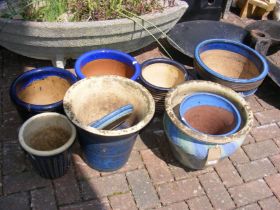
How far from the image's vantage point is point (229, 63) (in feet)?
11.0

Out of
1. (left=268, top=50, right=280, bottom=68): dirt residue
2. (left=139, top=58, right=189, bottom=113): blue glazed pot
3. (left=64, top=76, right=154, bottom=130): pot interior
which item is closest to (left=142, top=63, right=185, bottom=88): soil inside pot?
(left=139, top=58, right=189, bottom=113): blue glazed pot

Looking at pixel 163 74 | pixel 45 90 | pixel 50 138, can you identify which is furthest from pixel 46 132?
pixel 163 74

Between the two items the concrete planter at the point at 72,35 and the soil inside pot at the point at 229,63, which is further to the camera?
the soil inside pot at the point at 229,63

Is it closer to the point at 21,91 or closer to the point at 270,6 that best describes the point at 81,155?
the point at 21,91

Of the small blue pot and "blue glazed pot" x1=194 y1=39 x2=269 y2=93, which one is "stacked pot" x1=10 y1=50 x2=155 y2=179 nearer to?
the small blue pot

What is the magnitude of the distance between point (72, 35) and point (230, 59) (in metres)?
1.47

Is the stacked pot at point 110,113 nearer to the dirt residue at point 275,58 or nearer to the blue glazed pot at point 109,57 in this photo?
the blue glazed pot at point 109,57

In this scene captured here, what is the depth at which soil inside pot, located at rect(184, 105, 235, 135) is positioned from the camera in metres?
2.75

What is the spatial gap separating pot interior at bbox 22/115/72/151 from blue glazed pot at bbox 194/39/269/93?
1.20m

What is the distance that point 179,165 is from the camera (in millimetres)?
2850

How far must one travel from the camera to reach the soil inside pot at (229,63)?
3.27 metres

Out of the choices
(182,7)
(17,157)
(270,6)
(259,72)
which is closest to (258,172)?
(259,72)

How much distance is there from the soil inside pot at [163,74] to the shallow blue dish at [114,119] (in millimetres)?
694

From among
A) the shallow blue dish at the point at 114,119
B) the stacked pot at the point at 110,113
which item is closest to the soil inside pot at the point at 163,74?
the stacked pot at the point at 110,113
